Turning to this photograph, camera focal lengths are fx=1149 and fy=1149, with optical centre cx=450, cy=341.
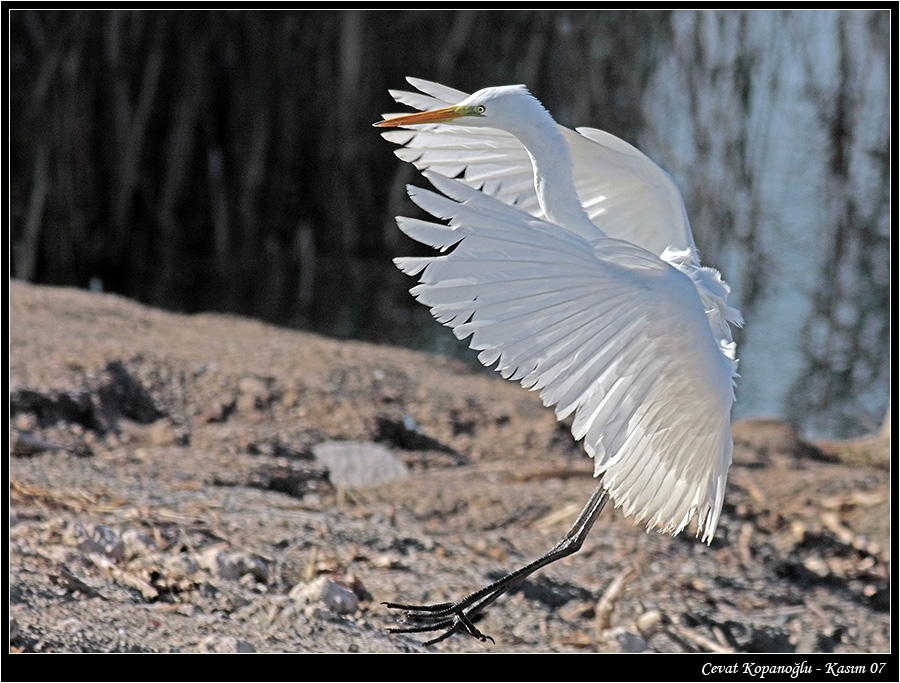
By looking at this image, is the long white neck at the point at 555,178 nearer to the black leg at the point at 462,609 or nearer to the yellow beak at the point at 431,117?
the yellow beak at the point at 431,117

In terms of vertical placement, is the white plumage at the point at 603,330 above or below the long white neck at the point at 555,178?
below

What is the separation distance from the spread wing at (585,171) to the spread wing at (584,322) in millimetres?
936

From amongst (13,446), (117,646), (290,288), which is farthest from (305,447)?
(290,288)

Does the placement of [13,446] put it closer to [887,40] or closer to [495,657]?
[495,657]

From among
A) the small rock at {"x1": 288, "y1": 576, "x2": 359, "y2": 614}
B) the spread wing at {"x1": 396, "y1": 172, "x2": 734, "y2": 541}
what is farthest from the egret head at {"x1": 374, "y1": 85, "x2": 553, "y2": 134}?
the small rock at {"x1": 288, "y1": 576, "x2": 359, "y2": 614}

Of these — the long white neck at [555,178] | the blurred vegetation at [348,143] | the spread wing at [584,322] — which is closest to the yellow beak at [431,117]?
the long white neck at [555,178]

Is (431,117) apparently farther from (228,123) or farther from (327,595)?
(228,123)

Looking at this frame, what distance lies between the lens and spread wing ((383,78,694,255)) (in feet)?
13.2

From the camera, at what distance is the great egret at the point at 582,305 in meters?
2.77

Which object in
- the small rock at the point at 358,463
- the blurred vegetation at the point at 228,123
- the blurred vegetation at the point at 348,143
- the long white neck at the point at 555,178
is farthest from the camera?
the blurred vegetation at the point at 348,143

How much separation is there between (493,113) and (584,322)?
93 cm

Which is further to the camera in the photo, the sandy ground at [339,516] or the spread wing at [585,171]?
the spread wing at [585,171]

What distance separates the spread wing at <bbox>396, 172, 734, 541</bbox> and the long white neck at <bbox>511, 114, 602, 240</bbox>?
422 mm

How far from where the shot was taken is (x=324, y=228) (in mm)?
10266
